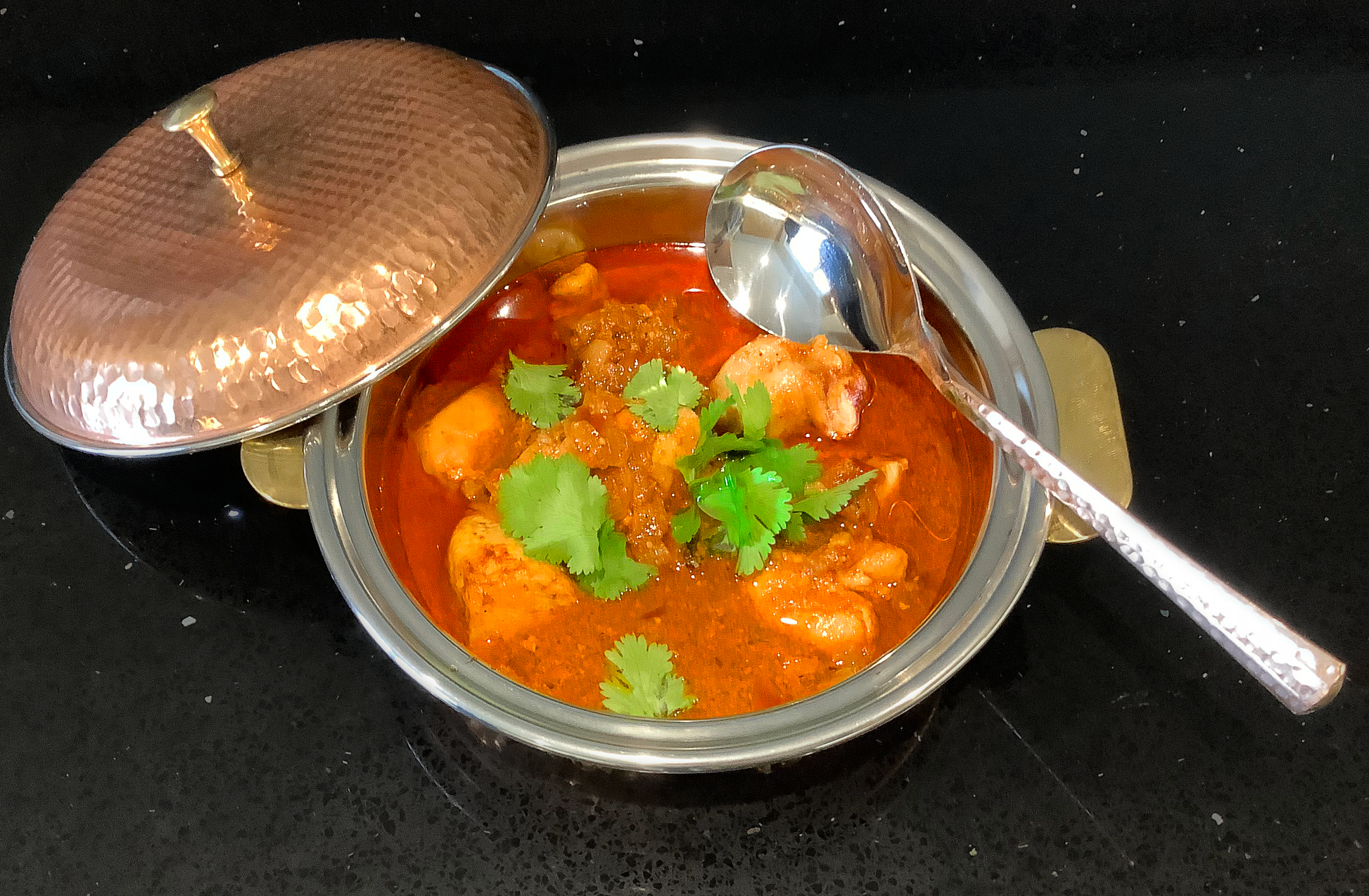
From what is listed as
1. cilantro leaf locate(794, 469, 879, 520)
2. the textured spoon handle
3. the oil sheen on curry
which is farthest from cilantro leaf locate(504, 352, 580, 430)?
the textured spoon handle

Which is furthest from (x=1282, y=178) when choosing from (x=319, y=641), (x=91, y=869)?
(x=91, y=869)

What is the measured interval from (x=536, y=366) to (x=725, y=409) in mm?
258

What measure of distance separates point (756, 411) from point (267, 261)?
0.56 meters

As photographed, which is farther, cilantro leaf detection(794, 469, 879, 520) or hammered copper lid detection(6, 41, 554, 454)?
cilantro leaf detection(794, 469, 879, 520)

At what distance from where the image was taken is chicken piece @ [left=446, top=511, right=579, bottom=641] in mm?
1036

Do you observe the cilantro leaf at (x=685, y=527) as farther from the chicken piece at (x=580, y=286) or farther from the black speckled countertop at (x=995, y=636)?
the chicken piece at (x=580, y=286)

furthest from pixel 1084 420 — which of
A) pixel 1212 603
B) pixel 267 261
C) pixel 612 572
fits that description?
pixel 267 261

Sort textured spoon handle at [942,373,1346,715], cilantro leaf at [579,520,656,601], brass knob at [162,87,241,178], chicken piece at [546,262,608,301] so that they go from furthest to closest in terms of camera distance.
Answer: chicken piece at [546,262,608,301] < cilantro leaf at [579,520,656,601] < brass knob at [162,87,241,178] < textured spoon handle at [942,373,1346,715]

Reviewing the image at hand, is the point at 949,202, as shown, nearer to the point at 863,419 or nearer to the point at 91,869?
the point at 863,419

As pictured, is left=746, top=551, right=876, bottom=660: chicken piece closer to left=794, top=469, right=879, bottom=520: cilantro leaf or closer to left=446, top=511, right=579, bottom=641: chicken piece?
left=794, top=469, right=879, bottom=520: cilantro leaf

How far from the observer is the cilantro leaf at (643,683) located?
38.0 inches

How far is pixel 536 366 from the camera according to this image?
48.4 inches

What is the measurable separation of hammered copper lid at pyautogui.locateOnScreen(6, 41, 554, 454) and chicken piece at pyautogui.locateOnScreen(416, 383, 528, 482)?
0.26m

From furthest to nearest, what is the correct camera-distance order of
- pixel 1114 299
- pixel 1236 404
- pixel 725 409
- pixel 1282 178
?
pixel 1282 178 < pixel 1114 299 < pixel 1236 404 < pixel 725 409
